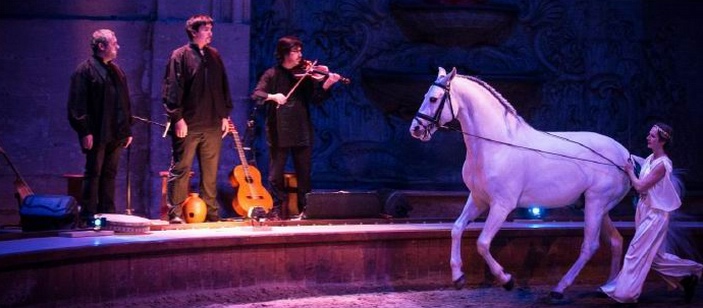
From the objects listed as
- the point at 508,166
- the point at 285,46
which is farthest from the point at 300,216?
the point at 508,166

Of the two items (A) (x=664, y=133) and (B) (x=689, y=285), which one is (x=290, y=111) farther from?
(B) (x=689, y=285)

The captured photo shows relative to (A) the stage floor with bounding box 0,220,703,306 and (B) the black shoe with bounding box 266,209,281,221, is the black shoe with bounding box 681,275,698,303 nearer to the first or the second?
(A) the stage floor with bounding box 0,220,703,306

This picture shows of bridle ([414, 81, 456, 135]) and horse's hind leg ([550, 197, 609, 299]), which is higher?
bridle ([414, 81, 456, 135])

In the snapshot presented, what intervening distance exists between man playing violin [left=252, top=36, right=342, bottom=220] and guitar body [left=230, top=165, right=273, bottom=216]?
19 cm

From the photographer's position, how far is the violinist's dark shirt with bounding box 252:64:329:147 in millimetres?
10383

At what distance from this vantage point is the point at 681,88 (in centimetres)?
1402

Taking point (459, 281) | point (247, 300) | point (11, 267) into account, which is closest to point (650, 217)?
point (459, 281)

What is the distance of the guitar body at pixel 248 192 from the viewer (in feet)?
33.2

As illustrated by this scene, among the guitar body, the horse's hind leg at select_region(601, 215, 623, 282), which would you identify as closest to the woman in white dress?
the horse's hind leg at select_region(601, 215, 623, 282)

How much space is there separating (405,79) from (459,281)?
4.64 m

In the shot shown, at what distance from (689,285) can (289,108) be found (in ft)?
12.8

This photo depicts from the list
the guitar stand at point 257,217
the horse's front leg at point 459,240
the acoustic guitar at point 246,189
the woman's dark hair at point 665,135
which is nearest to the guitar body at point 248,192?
the acoustic guitar at point 246,189

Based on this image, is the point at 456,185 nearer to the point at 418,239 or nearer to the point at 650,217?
the point at 418,239

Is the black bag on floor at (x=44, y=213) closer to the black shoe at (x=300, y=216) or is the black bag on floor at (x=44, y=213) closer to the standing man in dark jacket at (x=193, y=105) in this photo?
the standing man in dark jacket at (x=193, y=105)
